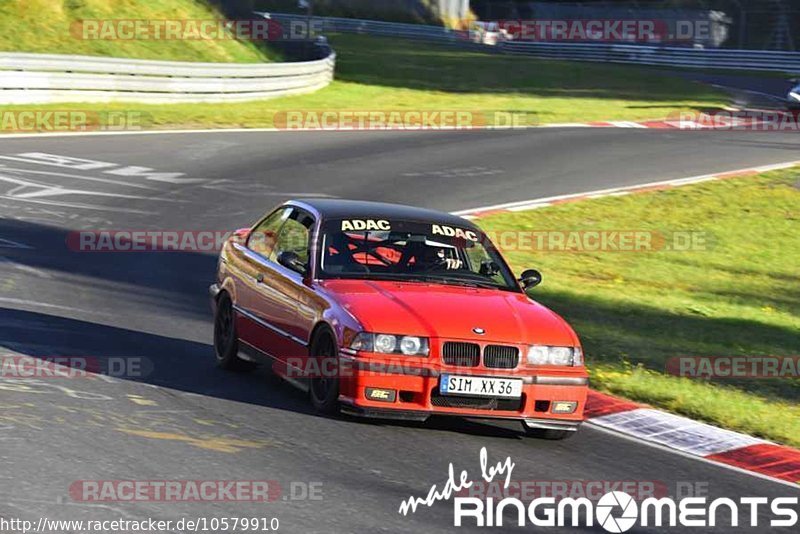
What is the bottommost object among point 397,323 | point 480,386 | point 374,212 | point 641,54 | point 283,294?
point 641,54

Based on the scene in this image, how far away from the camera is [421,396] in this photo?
9.00 metres

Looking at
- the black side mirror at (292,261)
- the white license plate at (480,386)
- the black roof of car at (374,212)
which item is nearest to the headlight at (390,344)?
the white license plate at (480,386)

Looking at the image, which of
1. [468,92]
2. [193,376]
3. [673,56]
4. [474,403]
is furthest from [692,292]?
[673,56]

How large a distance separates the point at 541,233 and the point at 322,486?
1263 centimetres

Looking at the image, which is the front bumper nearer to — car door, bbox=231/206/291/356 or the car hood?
the car hood

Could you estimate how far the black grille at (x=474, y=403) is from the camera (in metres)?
9.02

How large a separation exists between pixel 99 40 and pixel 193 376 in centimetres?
2904

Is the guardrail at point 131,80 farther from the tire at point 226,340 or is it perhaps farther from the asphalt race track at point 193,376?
the tire at point 226,340

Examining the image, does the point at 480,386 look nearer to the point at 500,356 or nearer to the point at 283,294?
the point at 500,356

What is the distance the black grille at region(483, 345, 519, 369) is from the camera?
9109mm

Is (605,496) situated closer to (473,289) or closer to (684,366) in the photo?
(473,289)

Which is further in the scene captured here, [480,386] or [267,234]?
[267,234]

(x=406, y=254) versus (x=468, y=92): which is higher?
(x=406, y=254)

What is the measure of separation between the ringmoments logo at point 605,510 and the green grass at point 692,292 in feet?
7.22
